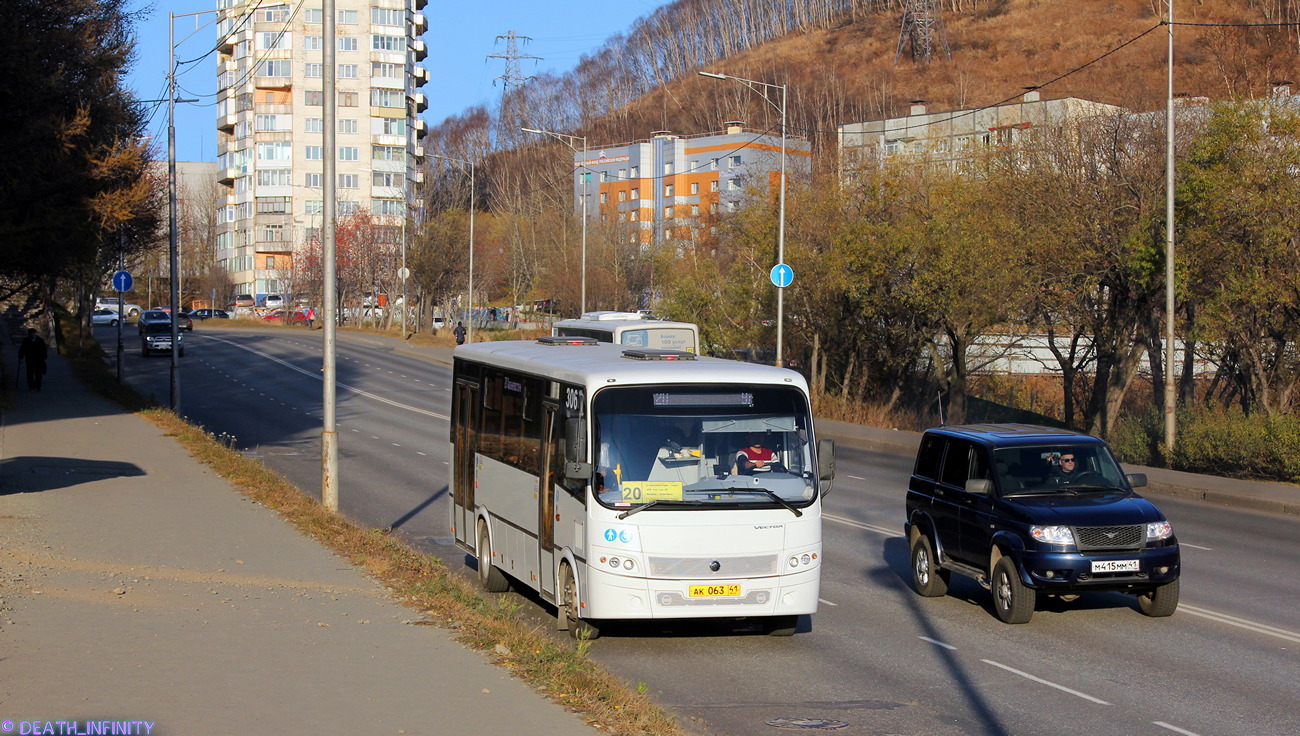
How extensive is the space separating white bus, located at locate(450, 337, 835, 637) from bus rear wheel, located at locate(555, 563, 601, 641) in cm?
1

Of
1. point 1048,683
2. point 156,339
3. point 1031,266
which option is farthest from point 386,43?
point 1048,683

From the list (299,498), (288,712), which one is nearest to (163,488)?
(299,498)

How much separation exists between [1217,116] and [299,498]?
62.5 feet

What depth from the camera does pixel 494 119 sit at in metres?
157

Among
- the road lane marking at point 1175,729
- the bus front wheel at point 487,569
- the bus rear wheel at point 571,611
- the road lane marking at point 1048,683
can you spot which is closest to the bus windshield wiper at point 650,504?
the bus rear wheel at point 571,611

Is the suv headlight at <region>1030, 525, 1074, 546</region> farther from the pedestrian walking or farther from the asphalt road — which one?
the pedestrian walking

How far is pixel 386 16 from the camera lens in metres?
114

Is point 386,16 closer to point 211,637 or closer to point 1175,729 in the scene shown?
point 211,637

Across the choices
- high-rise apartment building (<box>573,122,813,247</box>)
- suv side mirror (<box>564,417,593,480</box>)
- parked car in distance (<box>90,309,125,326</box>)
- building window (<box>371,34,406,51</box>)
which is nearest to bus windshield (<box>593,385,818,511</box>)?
suv side mirror (<box>564,417,593,480</box>)

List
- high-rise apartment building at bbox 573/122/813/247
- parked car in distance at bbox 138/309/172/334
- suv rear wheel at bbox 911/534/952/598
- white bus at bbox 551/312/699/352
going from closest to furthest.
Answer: suv rear wheel at bbox 911/534/952/598 < white bus at bbox 551/312/699/352 < parked car in distance at bbox 138/309/172/334 < high-rise apartment building at bbox 573/122/813/247

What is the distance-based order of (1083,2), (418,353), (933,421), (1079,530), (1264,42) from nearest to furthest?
(1079,530), (933,421), (418,353), (1264,42), (1083,2)

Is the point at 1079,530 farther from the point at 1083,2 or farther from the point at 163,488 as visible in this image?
the point at 1083,2

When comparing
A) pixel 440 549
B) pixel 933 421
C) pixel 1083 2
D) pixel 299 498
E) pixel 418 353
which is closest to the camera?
pixel 440 549

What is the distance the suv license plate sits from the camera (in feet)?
35.1
